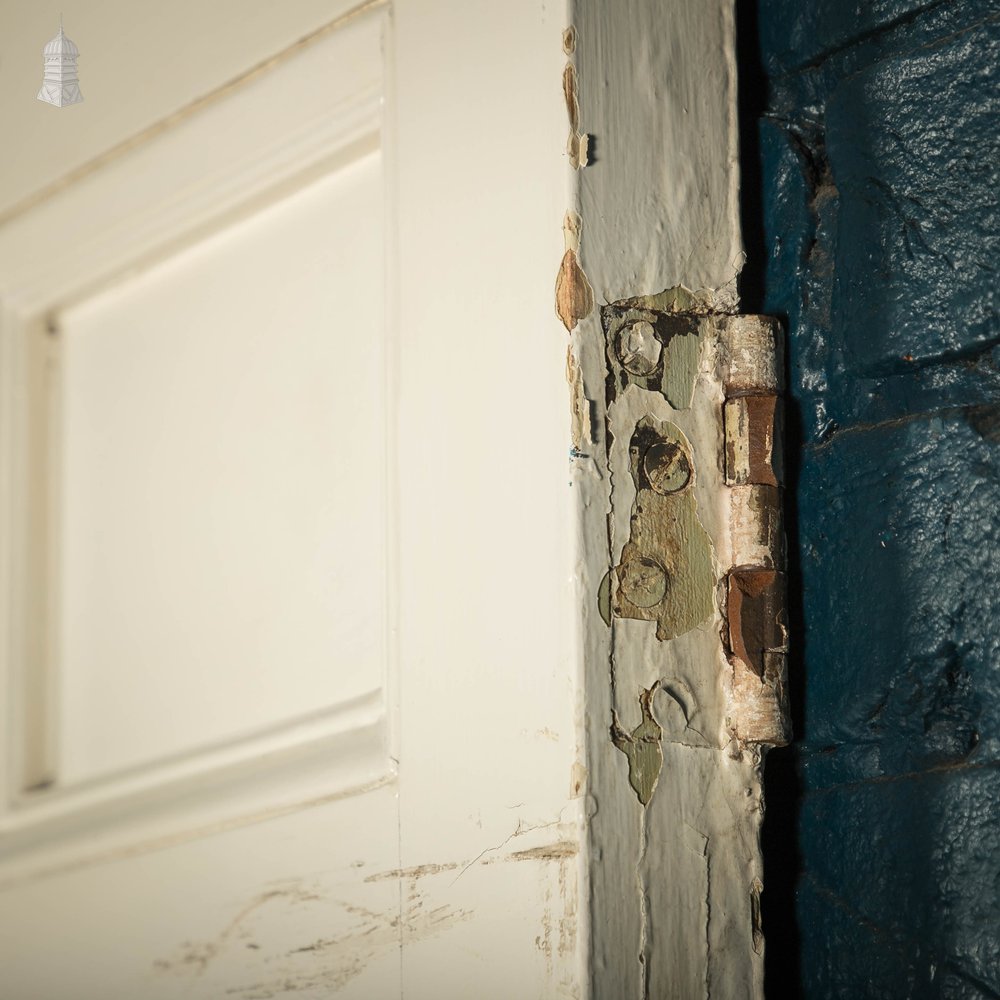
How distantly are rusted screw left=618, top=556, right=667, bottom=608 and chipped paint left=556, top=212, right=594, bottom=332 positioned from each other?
0.19 meters

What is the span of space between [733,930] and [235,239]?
854mm

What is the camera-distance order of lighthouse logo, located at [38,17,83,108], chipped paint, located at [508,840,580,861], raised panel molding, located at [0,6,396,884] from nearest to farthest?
chipped paint, located at [508,840,580,861] → raised panel molding, located at [0,6,396,884] → lighthouse logo, located at [38,17,83,108]

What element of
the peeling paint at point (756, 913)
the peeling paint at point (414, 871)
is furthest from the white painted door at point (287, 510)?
the peeling paint at point (756, 913)

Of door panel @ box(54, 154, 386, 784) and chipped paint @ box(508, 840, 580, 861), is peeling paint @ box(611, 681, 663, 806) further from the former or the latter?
door panel @ box(54, 154, 386, 784)

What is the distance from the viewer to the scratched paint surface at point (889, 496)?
694 millimetres

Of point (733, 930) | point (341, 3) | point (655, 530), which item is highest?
point (341, 3)

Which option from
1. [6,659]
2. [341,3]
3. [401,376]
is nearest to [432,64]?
[341,3]

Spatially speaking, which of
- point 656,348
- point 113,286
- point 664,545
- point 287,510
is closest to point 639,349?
point 656,348

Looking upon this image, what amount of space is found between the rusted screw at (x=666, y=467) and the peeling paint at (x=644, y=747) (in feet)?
0.50

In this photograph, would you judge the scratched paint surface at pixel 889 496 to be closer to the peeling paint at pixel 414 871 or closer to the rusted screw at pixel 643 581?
the rusted screw at pixel 643 581

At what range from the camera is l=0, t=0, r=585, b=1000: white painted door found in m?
0.73

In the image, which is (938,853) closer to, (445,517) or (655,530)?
(655,530)

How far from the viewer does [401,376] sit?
0.81 m

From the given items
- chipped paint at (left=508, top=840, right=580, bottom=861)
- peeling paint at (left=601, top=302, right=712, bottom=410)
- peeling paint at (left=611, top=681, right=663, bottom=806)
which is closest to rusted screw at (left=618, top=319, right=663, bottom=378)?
peeling paint at (left=601, top=302, right=712, bottom=410)
